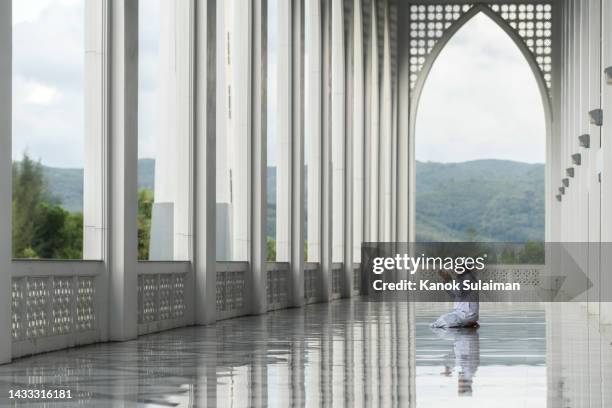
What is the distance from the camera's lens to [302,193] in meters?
21.6

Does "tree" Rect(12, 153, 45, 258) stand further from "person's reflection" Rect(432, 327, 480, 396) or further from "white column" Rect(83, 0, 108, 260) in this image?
"person's reflection" Rect(432, 327, 480, 396)

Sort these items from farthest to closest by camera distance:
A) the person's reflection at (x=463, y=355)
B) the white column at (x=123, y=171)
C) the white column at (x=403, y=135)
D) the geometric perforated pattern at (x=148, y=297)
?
the white column at (x=403, y=135) < the geometric perforated pattern at (x=148, y=297) < the white column at (x=123, y=171) < the person's reflection at (x=463, y=355)

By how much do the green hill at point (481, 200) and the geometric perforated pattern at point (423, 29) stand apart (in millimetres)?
39515

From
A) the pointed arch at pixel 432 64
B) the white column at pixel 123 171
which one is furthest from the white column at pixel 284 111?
the pointed arch at pixel 432 64

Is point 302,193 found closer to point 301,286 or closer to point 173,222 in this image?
point 301,286

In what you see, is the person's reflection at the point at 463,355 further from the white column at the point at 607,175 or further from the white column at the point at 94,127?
the white column at the point at 94,127

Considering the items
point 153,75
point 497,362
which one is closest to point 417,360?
point 497,362

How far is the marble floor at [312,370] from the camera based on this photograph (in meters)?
7.20

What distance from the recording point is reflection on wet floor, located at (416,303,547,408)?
23.9 ft

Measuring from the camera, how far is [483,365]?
9586 mm

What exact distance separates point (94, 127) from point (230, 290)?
5648 mm

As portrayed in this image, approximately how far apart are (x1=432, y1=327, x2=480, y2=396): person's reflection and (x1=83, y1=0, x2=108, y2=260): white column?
3.72 meters

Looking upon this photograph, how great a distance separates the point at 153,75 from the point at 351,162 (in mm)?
13262

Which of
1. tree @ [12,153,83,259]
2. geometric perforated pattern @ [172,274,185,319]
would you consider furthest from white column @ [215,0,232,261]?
tree @ [12,153,83,259]
